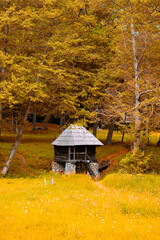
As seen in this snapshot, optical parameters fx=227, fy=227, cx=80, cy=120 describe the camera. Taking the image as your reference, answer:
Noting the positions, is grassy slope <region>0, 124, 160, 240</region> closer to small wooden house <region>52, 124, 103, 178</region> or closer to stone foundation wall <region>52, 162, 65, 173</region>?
small wooden house <region>52, 124, 103, 178</region>

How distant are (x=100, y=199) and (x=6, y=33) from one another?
1388 centimetres

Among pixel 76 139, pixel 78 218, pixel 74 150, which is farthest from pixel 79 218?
pixel 74 150

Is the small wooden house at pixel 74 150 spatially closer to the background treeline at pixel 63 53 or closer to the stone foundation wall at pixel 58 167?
the stone foundation wall at pixel 58 167

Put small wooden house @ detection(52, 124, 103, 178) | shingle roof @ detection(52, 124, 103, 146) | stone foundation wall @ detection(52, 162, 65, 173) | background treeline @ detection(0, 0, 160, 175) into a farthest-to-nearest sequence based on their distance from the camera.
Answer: stone foundation wall @ detection(52, 162, 65, 173) < small wooden house @ detection(52, 124, 103, 178) < shingle roof @ detection(52, 124, 103, 146) < background treeline @ detection(0, 0, 160, 175)

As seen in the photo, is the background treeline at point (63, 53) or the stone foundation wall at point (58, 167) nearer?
the background treeline at point (63, 53)

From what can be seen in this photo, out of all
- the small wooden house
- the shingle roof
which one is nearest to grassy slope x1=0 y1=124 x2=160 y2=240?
the shingle roof

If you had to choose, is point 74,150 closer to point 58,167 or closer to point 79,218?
point 58,167

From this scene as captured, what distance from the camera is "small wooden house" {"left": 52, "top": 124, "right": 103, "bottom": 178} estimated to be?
22234 mm

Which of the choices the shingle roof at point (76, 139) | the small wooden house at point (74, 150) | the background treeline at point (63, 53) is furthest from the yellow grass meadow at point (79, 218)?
the small wooden house at point (74, 150)

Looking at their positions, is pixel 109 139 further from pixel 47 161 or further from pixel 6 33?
pixel 6 33

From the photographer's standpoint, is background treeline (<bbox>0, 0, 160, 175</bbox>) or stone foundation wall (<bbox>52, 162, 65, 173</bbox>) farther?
stone foundation wall (<bbox>52, 162, 65, 173</bbox>)

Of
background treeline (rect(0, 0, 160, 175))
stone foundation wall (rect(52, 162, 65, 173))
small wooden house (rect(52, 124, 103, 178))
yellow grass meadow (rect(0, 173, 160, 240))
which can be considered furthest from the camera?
stone foundation wall (rect(52, 162, 65, 173))

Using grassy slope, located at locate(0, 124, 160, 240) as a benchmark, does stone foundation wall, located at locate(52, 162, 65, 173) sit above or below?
below

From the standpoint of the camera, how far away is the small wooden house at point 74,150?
22234 mm
